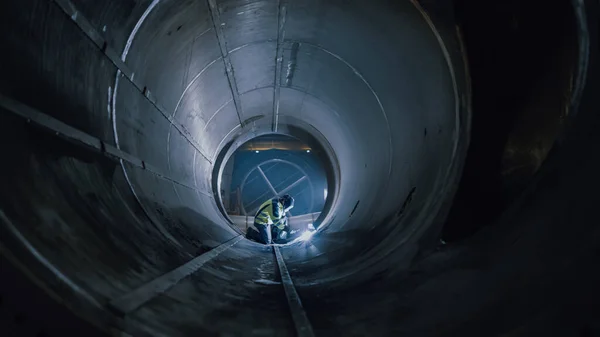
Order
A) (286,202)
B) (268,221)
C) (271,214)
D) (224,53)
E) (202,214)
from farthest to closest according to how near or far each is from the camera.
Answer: (286,202) → (271,214) → (268,221) → (202,214) → (224,53)

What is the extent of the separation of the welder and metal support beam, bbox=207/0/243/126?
2.87m

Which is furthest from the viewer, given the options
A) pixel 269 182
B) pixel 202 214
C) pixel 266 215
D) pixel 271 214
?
pixel 269 182

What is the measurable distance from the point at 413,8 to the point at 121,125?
2.31 m

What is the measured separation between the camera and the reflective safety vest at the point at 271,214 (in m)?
8.55

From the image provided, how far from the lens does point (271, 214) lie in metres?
8.84

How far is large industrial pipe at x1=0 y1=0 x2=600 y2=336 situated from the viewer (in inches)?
63.9

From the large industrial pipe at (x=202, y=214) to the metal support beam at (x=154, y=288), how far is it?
0.02 m

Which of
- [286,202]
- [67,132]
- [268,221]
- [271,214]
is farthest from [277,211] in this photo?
[67,132]

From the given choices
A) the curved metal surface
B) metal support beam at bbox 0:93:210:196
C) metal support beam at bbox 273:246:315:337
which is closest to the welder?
the curved metal surface

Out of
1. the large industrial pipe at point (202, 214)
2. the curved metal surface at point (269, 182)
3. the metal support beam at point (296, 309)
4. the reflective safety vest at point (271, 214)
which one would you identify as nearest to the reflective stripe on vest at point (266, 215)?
the reflective safety vest at point (271, 214)

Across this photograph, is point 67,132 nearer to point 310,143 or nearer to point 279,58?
point 279,58

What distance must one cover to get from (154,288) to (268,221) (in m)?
6.28

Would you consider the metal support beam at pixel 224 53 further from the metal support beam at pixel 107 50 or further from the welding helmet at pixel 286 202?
the welding helmet at pixel 286 202

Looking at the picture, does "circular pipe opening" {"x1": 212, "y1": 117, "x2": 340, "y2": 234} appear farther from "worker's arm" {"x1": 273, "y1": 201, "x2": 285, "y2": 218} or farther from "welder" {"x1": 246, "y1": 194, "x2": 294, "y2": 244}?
"worker's arm" {"x1": 273, "y1": 201, "x2": 285, "y2": 218}
